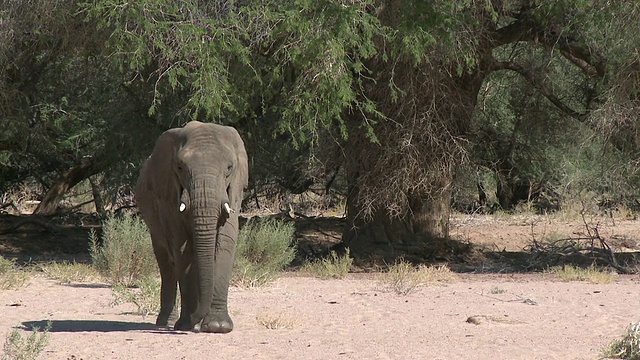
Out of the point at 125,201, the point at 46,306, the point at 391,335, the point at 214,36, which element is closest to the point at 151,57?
the point at 214,36

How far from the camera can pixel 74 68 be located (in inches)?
726

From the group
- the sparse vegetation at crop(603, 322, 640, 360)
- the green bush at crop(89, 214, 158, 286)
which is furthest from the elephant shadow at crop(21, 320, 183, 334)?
the sparse vegetation at crop(603, 322, 640, 360)

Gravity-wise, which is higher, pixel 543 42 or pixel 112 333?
pixel 543 42

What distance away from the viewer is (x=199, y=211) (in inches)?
325

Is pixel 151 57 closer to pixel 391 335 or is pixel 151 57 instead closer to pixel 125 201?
pixel 391 335

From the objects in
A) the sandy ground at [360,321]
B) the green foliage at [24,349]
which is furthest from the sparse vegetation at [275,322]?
the green foliage at [24,349]

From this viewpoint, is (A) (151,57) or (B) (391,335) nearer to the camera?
(B) (391,335)

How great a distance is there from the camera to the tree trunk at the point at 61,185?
2088 cm

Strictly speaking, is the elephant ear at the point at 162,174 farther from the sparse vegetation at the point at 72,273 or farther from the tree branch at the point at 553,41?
the tree branch at the point at 553,41

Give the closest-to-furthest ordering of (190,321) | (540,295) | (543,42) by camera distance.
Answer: (190,321) < (540,295) < (543,42)

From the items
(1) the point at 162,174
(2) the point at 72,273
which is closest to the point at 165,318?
(1) the point at 162,174

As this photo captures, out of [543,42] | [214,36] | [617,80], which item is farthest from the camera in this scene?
[543,42]

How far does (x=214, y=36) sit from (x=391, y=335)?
18.6 feet

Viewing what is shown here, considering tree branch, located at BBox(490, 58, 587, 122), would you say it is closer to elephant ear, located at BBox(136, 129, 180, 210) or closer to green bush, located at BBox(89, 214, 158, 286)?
green bush, located at BBox(89, 214, 158, 286)
